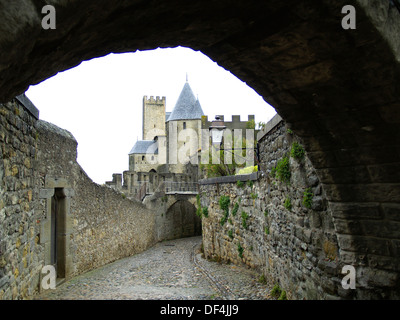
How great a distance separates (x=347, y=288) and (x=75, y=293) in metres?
4.86

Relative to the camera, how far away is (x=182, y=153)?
4844cm

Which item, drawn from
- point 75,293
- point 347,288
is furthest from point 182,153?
point 347,288

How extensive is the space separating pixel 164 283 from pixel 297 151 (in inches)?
186

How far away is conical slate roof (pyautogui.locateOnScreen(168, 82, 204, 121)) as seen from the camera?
4947 cm

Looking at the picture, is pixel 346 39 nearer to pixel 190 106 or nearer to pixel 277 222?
pixel 277 222

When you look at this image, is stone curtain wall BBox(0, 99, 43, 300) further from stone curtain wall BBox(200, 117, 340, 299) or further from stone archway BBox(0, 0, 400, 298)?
stone curtain wall BBox(200, 117, 340, 299)

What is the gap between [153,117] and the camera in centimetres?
6206

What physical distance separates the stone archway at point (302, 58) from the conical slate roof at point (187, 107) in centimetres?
4621

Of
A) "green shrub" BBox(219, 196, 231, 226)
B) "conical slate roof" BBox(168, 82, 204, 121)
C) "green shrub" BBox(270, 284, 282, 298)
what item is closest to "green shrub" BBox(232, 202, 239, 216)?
"green shrub" BBox(219, 196, 231, 226)

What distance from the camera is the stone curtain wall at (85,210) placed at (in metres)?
6.78

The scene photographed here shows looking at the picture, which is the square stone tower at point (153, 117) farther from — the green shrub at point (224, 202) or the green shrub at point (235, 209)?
the green shrub at point (235, 209)

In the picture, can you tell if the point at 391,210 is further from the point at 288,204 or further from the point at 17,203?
the point at 17,203

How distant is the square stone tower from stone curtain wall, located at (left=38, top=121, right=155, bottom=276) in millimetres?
48872

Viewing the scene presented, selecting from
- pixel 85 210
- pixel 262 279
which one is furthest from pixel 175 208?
pixel 262 279
